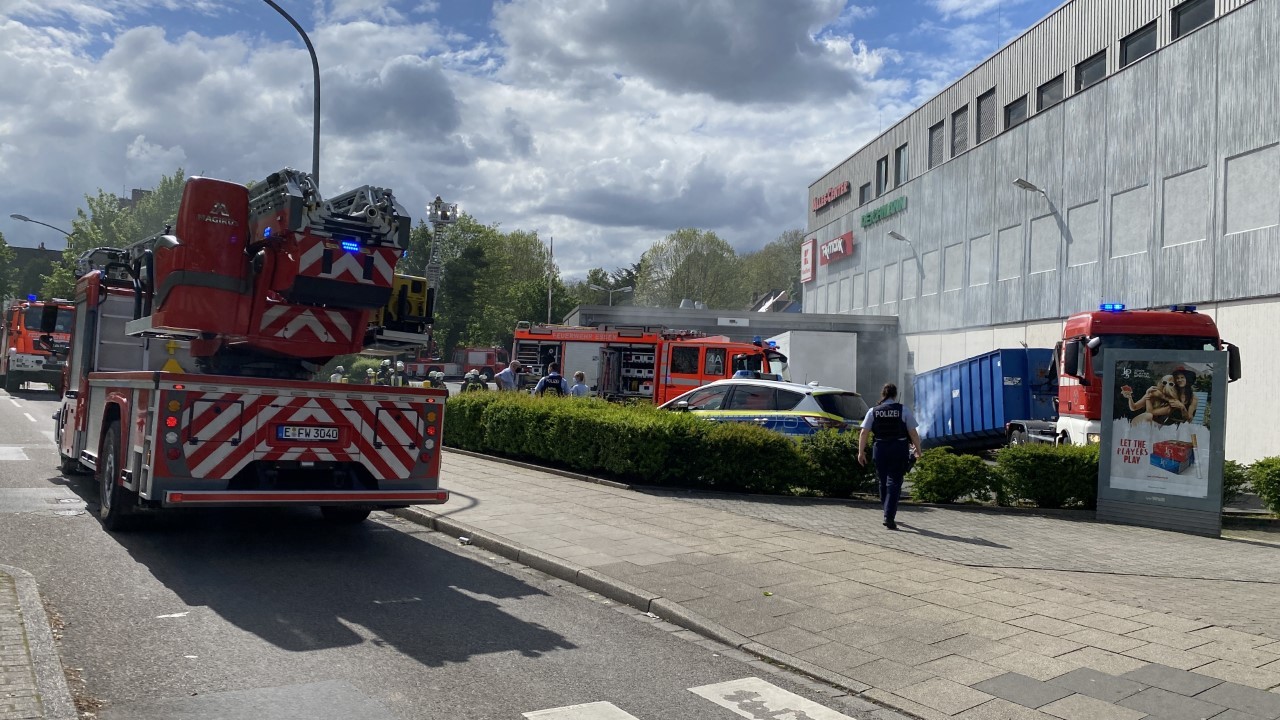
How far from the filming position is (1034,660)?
5.86 metres

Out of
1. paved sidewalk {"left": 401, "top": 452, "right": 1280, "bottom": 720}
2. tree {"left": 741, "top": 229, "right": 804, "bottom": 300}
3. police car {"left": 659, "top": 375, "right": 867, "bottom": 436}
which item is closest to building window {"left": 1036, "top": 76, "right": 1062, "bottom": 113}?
police car {"left": 659, "top": 375, "right": 867, "bottom": 436}

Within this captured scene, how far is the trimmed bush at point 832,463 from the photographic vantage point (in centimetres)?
1269

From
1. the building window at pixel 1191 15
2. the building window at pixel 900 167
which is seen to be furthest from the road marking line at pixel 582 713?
the building window at pixel 900 167

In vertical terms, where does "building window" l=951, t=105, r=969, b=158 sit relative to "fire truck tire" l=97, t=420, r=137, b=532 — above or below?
above

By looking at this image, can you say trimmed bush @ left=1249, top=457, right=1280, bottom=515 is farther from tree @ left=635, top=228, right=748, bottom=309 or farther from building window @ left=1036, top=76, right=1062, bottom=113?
tree @ left=635, top=228, right=748, bottom=309

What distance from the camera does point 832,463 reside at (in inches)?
501

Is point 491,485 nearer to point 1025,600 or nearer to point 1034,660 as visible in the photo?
point 1025,600

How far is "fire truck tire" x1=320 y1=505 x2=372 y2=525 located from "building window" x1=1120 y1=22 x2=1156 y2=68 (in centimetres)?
2476

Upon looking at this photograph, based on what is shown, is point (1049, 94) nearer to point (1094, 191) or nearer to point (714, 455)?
point (1094, 191)

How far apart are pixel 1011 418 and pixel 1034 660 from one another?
609 inches

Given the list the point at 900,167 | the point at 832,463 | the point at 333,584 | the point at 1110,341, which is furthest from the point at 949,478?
the point at 900,167

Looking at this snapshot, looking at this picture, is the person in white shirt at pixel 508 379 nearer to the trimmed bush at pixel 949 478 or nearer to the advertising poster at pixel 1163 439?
the trimmed bush at pixel 949 478

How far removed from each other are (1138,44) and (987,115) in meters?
7.83

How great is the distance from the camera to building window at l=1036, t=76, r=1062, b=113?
31.1m
